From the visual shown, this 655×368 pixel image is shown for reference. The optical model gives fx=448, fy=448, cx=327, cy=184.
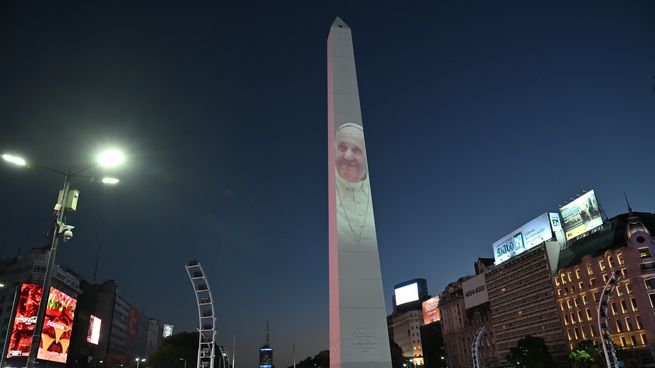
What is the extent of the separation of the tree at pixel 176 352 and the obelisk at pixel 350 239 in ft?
193

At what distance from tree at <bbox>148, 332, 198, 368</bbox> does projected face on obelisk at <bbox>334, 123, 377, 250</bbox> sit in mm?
60228

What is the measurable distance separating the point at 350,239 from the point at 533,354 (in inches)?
2307

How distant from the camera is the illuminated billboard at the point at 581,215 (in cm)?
7450

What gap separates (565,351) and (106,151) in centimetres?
8452

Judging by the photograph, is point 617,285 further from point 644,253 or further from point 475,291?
point 475,291

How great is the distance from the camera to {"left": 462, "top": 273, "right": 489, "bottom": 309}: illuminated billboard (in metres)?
108

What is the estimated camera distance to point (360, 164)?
22359 millimetres

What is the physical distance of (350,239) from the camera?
20.2 meters

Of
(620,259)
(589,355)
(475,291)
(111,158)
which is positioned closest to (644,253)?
(620,259)

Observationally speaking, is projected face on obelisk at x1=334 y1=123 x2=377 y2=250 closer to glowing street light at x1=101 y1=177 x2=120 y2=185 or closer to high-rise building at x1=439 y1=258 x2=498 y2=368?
glowing street light at x1=101 y1=177 x2=120 y2=185

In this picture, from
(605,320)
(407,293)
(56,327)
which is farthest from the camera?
(407,293)

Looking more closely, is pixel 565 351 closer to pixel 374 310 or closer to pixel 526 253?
pixel 526 253

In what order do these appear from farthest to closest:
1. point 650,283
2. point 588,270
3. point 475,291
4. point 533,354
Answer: point 475,291, point 588,270, point 533,354, point 650,283

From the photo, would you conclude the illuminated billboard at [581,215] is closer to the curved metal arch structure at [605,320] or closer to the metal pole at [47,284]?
the curved metal arch structure at [605,320]
